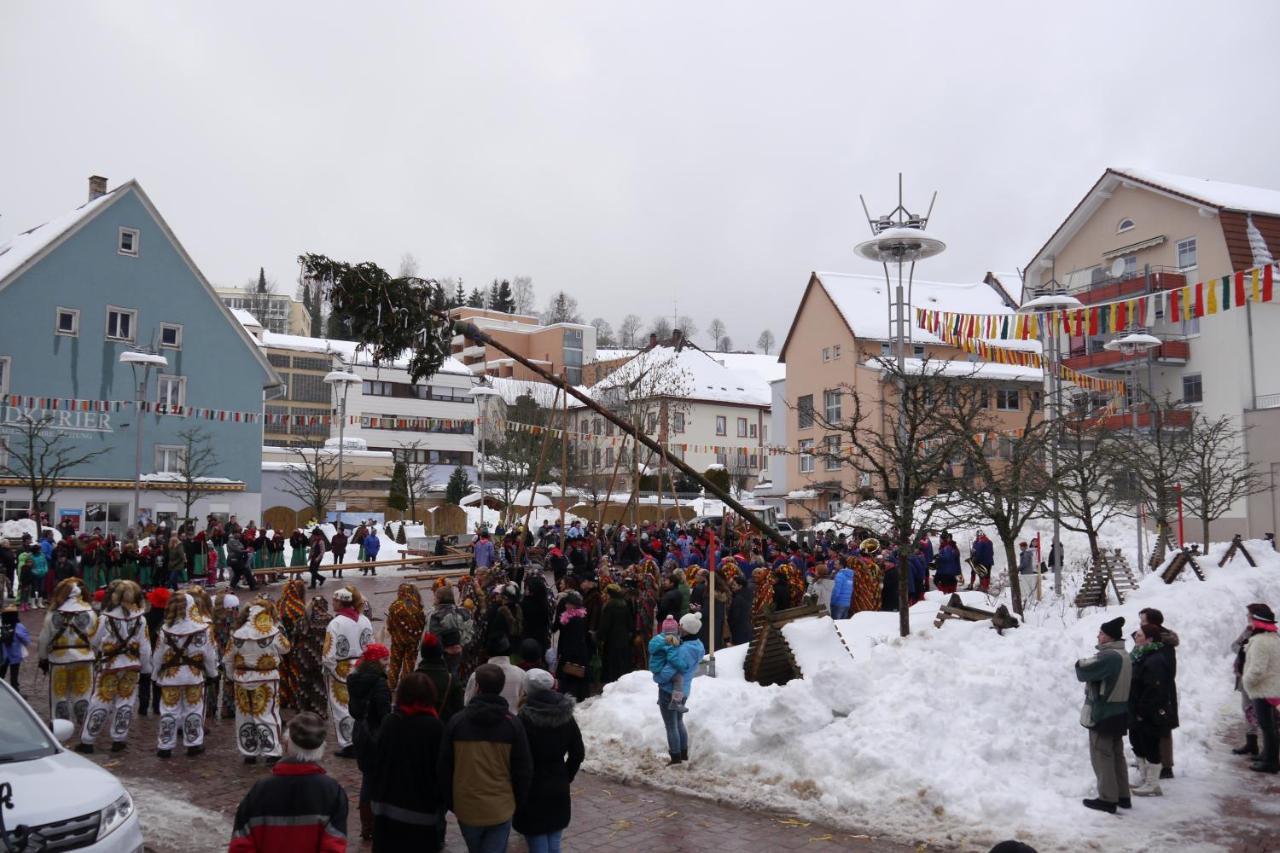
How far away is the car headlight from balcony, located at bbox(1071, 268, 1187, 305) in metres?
36.5

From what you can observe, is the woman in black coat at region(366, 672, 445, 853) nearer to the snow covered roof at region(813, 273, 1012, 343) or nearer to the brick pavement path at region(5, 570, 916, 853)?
the brick pavement path at region(5, 570, 916, 853)

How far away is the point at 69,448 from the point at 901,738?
102ft

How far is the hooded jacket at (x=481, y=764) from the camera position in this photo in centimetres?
550

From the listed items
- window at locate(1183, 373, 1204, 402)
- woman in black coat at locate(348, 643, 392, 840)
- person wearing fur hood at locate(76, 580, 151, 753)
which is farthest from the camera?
window at locate(1183, 373, 1204, 402)

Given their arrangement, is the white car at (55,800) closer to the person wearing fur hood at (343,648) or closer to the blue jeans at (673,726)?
the person wearing fur hood at (343,648)

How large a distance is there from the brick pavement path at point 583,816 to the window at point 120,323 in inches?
1209

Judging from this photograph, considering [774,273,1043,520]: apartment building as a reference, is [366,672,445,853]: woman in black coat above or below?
below

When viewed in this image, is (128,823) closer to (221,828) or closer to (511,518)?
A: (221,828)

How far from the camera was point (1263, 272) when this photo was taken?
22.5m

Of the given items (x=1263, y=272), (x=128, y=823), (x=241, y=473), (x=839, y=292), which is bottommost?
(x=128, y=823)

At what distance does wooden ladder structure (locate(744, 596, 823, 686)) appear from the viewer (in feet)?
37.9

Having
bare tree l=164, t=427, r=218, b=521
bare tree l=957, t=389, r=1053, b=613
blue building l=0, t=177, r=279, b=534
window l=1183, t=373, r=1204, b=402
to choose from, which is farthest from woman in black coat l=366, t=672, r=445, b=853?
window l=1183, t=373, r=1204, b=402

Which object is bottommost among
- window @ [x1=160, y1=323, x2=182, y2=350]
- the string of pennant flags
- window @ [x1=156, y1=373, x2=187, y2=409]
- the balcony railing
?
the balcony railing

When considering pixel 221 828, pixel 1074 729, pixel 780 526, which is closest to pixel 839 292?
pixel 780 526
